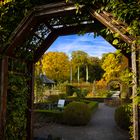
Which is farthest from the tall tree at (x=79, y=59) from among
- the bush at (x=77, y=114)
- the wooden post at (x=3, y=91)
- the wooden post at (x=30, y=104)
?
the wooden post at (x=3, y=91)

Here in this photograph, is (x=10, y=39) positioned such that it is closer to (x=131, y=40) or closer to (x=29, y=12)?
(x=29, y=12)

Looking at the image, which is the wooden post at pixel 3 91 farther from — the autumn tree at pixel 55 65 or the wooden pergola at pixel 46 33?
the autumn tree at pixel 55 65

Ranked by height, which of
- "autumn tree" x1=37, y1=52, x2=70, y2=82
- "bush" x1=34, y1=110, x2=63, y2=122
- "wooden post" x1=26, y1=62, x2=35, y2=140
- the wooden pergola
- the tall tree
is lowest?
"bush" x1=34, y1=110, x2=63, y2=122

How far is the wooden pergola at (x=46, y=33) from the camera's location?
4355mm

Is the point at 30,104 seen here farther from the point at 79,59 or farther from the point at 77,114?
the point at 79,59

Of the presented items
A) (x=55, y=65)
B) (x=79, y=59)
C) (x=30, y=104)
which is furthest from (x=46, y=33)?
(x=79, y=59)

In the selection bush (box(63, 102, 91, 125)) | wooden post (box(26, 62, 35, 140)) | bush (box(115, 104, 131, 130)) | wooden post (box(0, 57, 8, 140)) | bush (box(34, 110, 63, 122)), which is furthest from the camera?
bush (box(34, 110, 63, 122))

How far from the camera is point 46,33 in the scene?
6680mm

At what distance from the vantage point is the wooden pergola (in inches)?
171

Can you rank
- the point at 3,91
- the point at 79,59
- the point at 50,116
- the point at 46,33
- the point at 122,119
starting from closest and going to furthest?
the point at 3,91 → the point at 46,33 → the point at 122,119 → the point at 50,116 → the point at 79,59

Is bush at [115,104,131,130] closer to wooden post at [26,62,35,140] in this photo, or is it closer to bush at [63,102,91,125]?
bush at [63,102,91,125]

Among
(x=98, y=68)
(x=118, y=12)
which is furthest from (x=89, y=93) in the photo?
(x=118, y=12)

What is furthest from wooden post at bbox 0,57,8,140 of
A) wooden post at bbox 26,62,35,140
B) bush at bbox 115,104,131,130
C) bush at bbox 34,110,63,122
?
bush at bbox 34,110,63,122

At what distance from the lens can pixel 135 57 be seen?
4.35m
